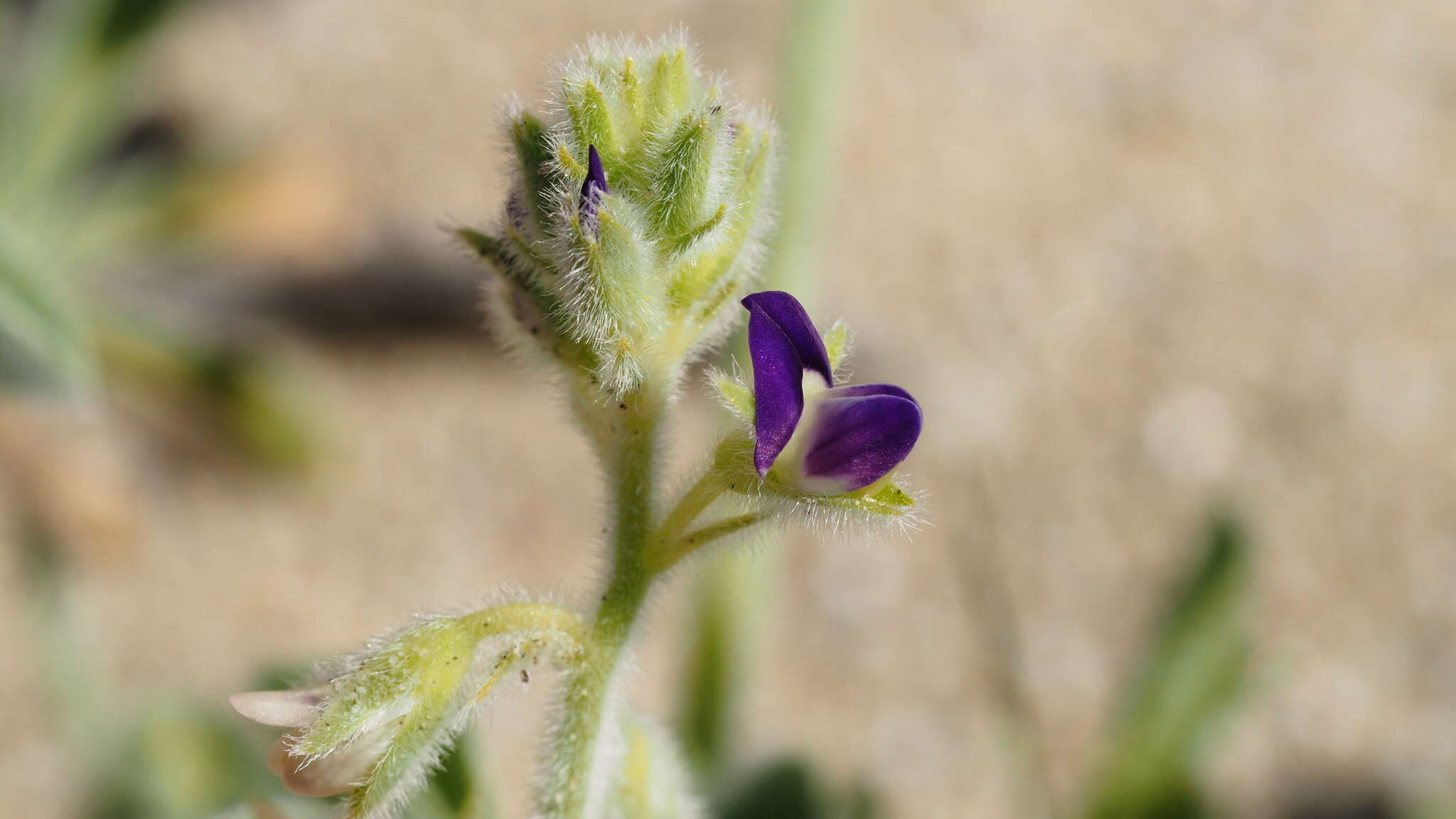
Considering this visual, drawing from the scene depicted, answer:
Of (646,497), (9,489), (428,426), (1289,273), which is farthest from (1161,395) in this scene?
(9,489)

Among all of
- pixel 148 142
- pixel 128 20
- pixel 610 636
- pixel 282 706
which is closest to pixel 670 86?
pixel 610 636

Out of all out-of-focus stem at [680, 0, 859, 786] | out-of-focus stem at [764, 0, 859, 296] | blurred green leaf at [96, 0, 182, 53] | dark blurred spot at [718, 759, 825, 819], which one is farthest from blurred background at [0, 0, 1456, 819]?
out-of-focus stem at [764, 0, 859, 296]

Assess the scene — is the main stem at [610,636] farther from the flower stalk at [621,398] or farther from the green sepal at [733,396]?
the green sepal at [733,396]

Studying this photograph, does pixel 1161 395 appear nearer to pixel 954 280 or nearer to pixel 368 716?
pixel 954 280

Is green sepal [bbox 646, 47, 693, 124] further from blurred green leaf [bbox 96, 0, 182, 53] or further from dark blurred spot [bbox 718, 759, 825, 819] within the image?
blurred green leaf [bbox 96, 0, 182, 53]

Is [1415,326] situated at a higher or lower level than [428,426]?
higher
